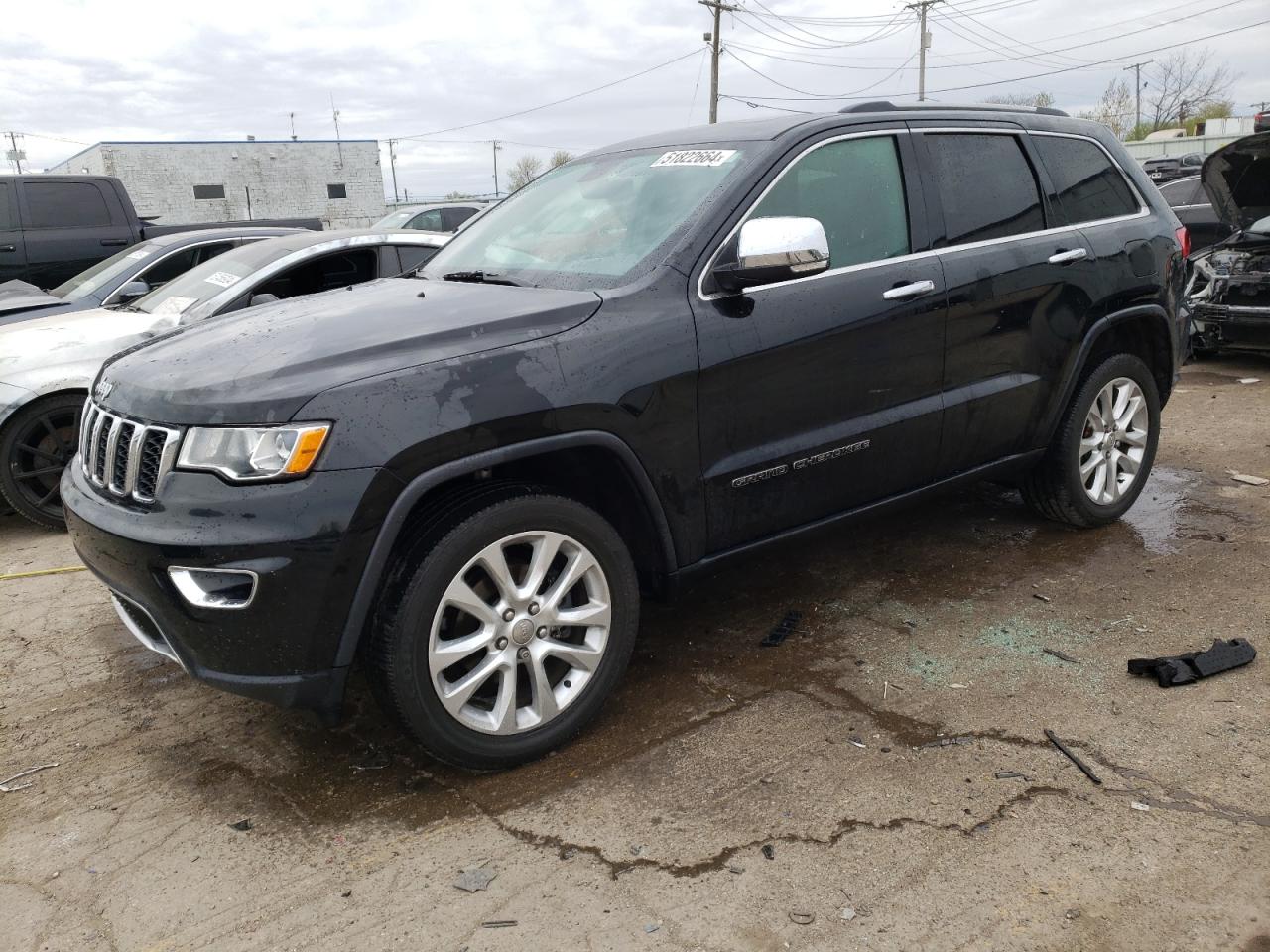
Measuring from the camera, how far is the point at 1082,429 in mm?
4531

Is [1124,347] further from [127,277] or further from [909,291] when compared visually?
[127,277]

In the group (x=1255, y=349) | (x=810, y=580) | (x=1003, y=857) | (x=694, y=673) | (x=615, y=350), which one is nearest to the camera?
(x=1003, y=857)

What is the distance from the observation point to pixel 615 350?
2.99m

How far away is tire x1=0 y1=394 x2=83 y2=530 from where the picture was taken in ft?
17.6

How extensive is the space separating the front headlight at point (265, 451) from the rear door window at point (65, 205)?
910cm

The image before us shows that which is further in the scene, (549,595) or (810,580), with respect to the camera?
(810,580)

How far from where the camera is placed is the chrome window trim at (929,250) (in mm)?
3240

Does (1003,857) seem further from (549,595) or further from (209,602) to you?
(209,602)

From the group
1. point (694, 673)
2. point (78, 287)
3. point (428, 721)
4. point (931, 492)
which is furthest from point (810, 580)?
point (78, 287)

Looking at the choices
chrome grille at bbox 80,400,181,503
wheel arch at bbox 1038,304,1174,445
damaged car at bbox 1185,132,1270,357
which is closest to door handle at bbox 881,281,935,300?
wheel arch at bbox 1038,304,1174,445

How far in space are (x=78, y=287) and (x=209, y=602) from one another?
18.4ft

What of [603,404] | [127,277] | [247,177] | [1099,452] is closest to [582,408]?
[603,404]

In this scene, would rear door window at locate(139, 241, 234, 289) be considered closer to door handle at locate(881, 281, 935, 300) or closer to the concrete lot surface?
the concrete lot surface

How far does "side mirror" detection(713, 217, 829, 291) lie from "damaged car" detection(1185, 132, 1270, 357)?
5.79 metres
